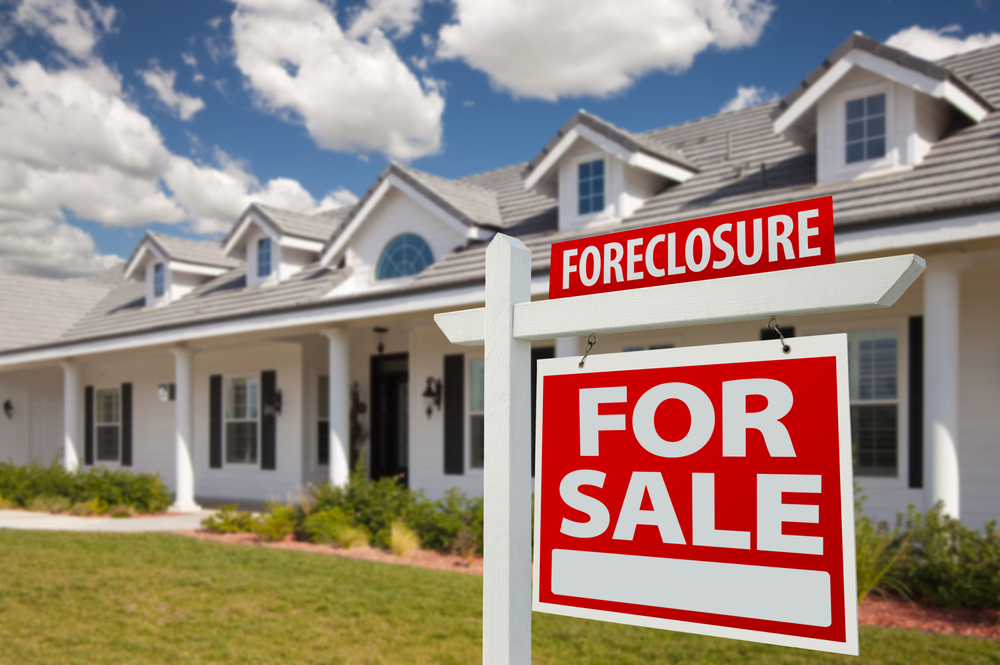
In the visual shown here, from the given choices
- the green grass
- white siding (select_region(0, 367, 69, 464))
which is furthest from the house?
the green grass

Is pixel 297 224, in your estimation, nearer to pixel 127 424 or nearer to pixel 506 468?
pixel 127 424

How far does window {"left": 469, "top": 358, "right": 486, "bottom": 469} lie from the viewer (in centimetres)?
1198

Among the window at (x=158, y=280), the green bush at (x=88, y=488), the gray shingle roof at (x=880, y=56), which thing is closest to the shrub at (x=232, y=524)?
the green bush at (x=88, y=488)

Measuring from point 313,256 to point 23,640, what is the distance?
981 cm

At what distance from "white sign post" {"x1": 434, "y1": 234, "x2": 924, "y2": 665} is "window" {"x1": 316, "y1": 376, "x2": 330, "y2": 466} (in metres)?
12.8

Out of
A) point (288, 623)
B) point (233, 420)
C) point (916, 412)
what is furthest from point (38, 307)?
point (916, 412)

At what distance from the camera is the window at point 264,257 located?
14.7 metres

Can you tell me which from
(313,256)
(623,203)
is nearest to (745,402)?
(623,203)

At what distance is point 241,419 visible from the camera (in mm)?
15719

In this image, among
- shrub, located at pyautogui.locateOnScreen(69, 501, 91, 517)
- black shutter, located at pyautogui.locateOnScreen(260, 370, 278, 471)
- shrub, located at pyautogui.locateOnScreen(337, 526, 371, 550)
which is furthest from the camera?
black shutter, located at pyautogui.locateOnScreen(260, 370, 278, 471)

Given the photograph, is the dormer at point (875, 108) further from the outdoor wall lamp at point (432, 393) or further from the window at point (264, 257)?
the window at point (264, 257)

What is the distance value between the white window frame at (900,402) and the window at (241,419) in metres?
Answer: 11.1

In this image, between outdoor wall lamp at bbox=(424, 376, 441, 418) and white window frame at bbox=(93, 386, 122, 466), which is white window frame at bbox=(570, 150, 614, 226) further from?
white window frame at bbox=(93, 386, 122, 466)

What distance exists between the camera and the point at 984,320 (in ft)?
27.1
